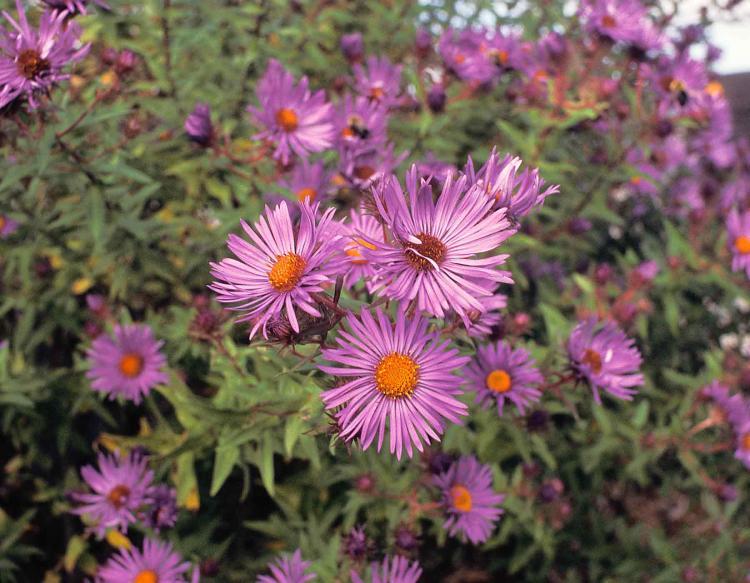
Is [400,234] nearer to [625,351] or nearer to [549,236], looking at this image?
[625,351]

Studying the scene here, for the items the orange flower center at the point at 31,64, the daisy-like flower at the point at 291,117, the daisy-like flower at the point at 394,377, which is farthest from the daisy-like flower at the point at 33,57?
the daisy-like flower at the point at 394,377

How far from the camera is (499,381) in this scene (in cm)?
134

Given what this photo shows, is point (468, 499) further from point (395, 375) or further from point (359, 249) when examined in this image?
point (359, 249)

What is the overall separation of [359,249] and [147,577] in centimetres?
106

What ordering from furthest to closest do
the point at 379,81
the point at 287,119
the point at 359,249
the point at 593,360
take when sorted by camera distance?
the point at 379,81 < the point at 287,119 < the point at 593,360 < the point at 359,249

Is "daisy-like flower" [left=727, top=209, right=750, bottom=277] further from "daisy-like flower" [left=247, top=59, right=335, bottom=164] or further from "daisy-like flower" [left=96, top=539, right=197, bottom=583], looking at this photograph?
"daisy-like flower" [left=96, top=539, right=197, bottom=583]

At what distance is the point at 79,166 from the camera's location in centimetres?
164

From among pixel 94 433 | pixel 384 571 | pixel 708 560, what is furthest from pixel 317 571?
pixel 708 560

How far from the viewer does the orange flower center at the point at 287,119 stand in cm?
173

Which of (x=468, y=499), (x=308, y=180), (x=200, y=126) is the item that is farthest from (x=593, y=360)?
(x=200, y=126)

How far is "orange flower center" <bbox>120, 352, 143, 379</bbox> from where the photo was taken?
1788mm

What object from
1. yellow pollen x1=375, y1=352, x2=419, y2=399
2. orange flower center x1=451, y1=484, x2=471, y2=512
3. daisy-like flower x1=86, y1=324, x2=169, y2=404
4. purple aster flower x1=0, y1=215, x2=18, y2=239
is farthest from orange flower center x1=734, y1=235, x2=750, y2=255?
purple aster flower x1=0, y1=215, x2=18, y2=239

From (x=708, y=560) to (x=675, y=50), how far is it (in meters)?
1.99

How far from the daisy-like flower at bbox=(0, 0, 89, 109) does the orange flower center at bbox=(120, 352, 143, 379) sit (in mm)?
734
